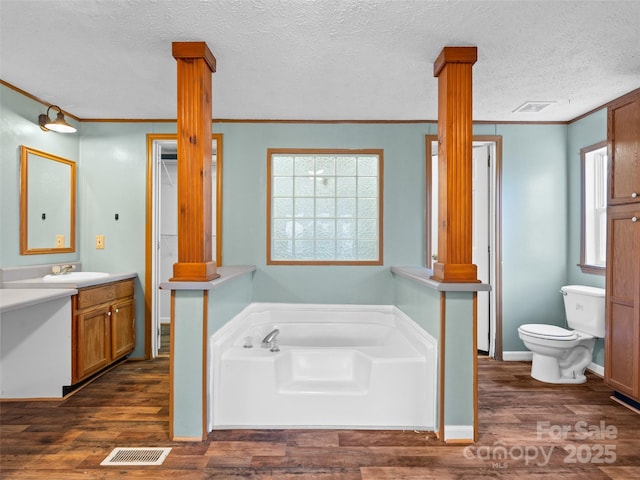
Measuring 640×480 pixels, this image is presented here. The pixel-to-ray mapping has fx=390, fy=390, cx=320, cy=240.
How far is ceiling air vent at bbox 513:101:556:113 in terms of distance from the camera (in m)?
3.12

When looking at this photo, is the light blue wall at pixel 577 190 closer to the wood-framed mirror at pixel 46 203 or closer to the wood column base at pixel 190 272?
the wood column base at pixel 190 272

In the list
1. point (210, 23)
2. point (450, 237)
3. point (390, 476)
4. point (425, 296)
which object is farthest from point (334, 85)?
point (390, 476)

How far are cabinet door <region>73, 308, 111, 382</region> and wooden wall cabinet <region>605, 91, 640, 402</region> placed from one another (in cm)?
378

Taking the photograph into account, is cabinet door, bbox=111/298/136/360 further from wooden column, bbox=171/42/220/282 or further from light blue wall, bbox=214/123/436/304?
wooden column, bbox=171/42/220/282

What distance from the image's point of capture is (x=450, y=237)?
219 cm

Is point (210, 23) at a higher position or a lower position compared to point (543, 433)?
higher

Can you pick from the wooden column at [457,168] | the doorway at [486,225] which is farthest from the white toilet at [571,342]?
the wooden column at [457,168]

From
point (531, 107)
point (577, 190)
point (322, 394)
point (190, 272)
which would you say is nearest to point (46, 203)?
point (190, 272)

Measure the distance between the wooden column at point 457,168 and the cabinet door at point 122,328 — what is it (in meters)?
2.65

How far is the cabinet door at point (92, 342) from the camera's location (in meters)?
2.81

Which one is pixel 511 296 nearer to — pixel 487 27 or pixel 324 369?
pixel 324 369

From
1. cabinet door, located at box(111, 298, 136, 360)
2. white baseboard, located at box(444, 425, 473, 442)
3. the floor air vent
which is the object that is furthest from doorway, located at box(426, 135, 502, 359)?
cabinet door, located at box(111, 298, 136, 360)

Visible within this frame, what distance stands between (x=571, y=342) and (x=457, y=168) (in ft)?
6.03

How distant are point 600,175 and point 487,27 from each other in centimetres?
214
